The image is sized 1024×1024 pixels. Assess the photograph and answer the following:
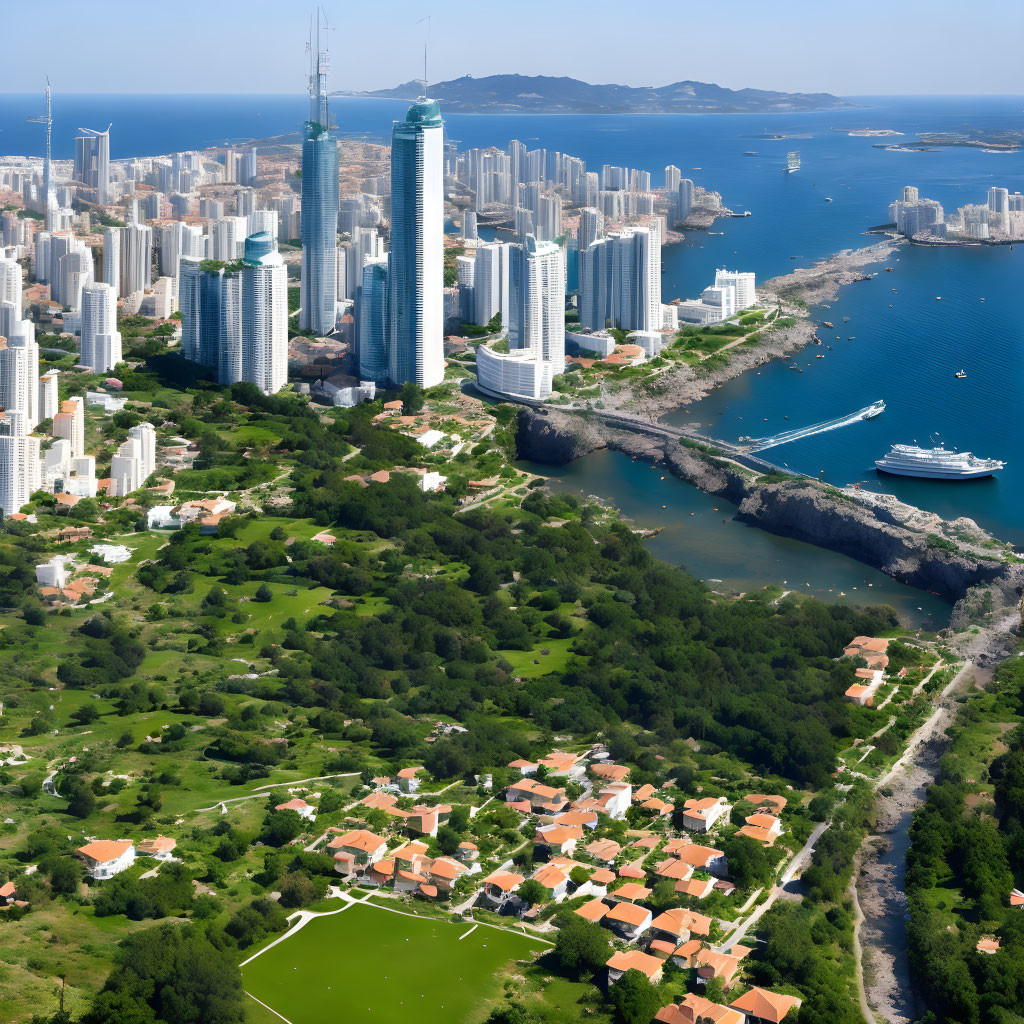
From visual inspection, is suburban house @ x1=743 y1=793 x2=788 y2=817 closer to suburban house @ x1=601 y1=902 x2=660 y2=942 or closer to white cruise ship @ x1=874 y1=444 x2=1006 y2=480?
suburban house @ x1=601 y1=902 x2=660 y2=942

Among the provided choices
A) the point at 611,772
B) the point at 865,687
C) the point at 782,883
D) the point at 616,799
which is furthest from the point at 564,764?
the point at 865,687

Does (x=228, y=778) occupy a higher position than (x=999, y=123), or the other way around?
(x=999, y=123)

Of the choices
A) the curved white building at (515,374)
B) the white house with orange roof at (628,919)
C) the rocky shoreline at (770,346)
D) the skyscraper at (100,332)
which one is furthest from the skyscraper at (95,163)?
the white house with orange roof at (628,919)

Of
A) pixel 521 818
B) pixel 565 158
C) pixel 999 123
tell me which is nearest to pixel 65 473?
pixel 521 818

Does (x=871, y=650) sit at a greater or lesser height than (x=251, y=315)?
lesser

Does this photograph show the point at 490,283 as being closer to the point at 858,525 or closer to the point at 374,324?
the point at 374,324

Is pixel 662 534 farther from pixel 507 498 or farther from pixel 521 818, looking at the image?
pixel 521 818
